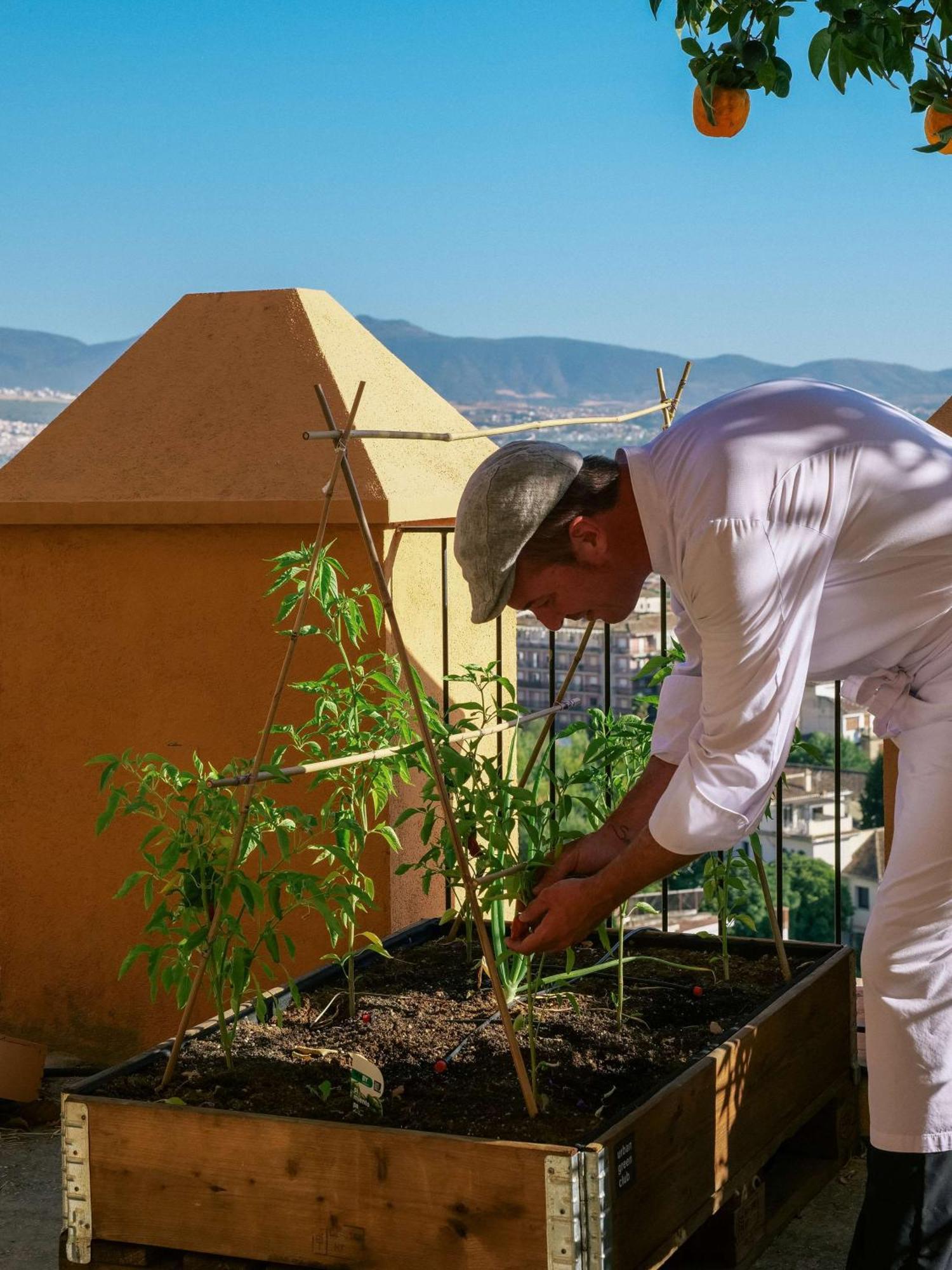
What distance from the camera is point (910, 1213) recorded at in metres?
1.98

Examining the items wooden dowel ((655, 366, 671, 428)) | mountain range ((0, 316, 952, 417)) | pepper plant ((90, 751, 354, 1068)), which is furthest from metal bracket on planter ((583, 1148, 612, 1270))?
mountain range ((0, 316, 952, 417))

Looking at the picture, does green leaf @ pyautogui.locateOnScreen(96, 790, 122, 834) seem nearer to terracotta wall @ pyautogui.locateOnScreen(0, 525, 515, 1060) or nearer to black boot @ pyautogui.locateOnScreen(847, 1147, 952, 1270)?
terracotta wall @ pyautogui.locateOnScreen(0, 525, 515, 1060)

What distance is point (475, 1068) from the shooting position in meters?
2.56

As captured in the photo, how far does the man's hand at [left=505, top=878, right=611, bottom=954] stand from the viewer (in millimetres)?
2037

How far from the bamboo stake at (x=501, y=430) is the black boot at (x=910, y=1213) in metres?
1.26

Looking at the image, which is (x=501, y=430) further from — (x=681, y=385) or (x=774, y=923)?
(x=774, y=923)

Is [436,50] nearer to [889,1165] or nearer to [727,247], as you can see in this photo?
[727,247]

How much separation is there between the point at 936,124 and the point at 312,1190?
7.21ft

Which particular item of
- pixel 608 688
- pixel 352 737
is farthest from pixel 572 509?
pixel 608 688

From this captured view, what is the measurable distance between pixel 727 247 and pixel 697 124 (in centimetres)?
10912

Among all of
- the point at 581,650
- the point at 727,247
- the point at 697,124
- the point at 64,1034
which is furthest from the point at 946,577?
the point at 727,247

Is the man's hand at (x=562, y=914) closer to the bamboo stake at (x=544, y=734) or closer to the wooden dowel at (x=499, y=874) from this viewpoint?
the wooden dowel at (x=499, y=874)

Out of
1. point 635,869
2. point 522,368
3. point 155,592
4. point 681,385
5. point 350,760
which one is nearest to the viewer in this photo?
point 635,869

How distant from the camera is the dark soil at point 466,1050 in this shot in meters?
2.35
